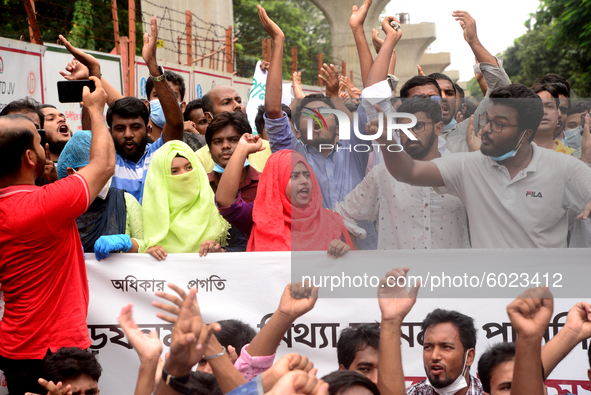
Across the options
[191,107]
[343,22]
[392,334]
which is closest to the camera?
[392,334]

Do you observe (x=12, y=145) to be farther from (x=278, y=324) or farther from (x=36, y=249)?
(x=278, y=324)

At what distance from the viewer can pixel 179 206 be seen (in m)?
3.35

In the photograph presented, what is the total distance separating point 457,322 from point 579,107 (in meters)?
1.63

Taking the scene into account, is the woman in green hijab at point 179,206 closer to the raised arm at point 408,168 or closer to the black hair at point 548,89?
the raised arm at point 408,168

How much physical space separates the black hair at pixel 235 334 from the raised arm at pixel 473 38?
227 cm

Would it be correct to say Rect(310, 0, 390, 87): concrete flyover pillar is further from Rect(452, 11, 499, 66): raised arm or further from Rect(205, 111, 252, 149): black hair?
Rect(205, 111, 252, 149): black hair

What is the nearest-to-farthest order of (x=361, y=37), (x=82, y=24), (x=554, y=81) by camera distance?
(x=361, y=37)
(x=554, y=81)
(x=82, y=24)

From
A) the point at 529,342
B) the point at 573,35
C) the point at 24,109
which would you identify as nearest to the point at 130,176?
the point at 24,109

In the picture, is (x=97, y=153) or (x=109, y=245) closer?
(x=97, y=153)

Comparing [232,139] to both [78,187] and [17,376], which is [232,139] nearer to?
[78,187]

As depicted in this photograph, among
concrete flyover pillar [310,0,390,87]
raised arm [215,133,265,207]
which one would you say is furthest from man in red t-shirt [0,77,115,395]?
concrete flyover pillar [310,0,390,87]

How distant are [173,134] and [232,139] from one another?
38 centimetres

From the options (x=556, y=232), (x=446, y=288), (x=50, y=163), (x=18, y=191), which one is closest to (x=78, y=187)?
(x=18, y=191)

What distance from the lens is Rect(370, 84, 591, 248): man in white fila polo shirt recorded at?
110 inches
